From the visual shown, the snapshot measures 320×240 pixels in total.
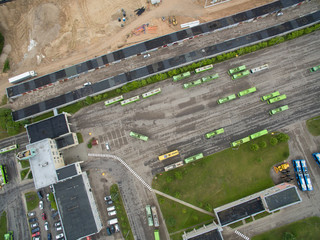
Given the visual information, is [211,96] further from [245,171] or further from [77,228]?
[77,228]

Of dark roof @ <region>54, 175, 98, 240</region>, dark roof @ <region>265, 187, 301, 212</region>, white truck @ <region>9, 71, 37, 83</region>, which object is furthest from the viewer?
white truck @ <region>9, 71, 37, 83</region>

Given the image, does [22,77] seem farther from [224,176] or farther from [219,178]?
[224,176]

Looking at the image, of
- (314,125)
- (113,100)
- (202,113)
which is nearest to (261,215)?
(314,125)

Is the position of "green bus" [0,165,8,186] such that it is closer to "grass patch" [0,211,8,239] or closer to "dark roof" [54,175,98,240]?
"grass patch" [0,211,8,239]

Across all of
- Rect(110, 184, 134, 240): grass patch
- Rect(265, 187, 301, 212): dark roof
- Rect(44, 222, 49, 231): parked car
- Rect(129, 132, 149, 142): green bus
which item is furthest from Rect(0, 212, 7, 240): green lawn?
Rect(265, 187, 301, 212): dark roof

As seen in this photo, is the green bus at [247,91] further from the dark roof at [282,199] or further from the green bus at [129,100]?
the green bus at [129,100]

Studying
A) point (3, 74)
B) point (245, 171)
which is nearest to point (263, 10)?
point (245, 171)

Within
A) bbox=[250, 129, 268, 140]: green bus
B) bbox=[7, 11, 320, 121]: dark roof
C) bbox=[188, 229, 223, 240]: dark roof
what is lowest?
bbox=[188, 229, 223, 240]: dark roof
